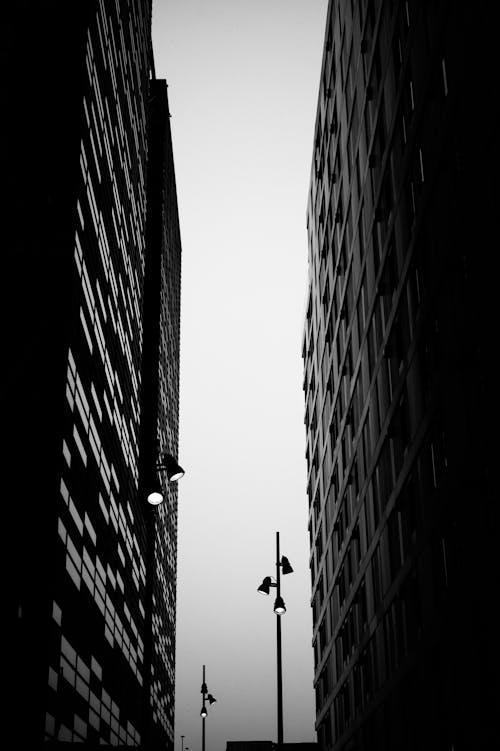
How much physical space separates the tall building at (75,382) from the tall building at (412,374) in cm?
932

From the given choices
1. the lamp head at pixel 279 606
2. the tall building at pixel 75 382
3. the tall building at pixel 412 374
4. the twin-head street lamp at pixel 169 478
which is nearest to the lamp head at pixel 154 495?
the twin-head street lamp at pixel 169 478

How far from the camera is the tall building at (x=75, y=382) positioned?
29.0 meters

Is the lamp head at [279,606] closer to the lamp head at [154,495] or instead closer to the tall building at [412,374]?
the tall building at [412,374]

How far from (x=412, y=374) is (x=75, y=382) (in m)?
14.7

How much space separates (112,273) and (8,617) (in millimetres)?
25357

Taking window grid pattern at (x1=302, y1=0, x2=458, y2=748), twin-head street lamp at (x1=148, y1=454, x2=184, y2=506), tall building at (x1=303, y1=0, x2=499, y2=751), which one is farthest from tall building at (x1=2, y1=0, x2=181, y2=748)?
window grid pattern at (x1=302, y1=0, x2=458, y2=748)

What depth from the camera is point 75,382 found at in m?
Answer: 37.9

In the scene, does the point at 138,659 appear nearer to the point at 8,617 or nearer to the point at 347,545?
the point at 347,545

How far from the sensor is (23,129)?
2956 centimetres

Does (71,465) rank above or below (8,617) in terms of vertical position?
above

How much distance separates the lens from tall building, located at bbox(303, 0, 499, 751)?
78.7 feet

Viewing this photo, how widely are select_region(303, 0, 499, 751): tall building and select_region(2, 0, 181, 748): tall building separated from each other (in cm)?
932

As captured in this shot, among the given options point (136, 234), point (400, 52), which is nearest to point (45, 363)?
point (400, 52)

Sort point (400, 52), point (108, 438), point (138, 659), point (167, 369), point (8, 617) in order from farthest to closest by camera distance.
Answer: point (167, 369) < point (138, 659) < point (108, 438) < point (400, 52) < point (8, 617)
